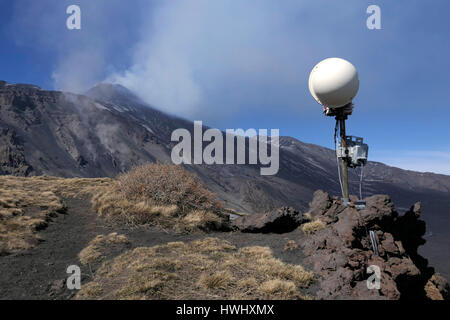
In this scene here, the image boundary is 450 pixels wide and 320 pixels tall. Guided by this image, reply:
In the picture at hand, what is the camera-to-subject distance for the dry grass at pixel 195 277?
3.92 m

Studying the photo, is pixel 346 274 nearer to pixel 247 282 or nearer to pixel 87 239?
pixel 247 282

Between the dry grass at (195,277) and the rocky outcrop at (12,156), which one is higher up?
the rocky outcrop at (12,156)

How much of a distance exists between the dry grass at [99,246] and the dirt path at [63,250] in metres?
0.19

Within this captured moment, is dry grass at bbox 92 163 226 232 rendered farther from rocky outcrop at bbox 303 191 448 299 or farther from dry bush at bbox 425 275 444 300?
dry bush at bbox 425 275 444 300

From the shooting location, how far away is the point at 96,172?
234 feet

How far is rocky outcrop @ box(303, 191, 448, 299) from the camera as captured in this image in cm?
417

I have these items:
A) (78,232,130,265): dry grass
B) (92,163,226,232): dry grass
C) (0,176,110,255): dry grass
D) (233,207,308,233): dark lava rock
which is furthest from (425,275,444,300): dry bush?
(0,176,110,255): dry grass

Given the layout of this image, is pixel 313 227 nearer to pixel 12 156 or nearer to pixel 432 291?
pixel 432 291

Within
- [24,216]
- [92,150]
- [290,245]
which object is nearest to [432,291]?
[290,245]

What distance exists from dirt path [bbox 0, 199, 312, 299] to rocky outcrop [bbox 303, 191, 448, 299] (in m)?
0.74

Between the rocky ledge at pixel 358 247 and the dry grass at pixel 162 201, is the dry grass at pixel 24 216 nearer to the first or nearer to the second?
the dry grass at pixel 162 201

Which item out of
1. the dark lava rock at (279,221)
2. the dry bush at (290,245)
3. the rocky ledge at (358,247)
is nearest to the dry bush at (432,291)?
the rocky ledge at (358,247)
